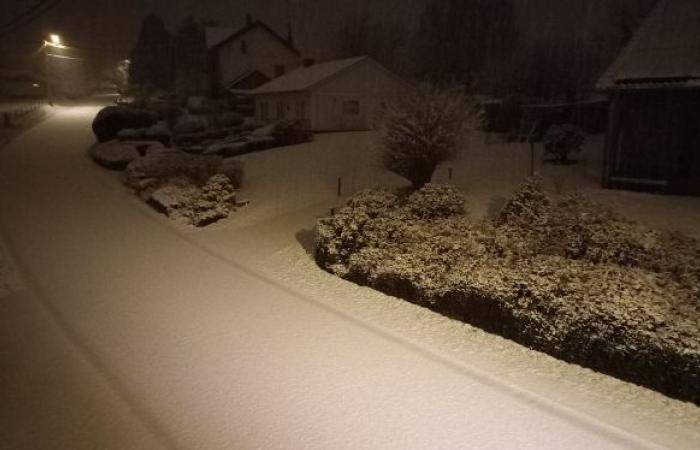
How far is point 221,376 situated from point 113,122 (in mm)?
24725

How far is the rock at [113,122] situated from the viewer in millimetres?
26672

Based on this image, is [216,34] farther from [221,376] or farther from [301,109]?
[221,376]

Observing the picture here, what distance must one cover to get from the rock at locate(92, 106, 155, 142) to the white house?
11.1m

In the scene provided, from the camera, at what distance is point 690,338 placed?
567 centimetres

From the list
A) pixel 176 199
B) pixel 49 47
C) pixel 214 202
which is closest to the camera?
pixel 214 202

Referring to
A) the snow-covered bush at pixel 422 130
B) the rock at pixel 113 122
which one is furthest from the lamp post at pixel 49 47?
the snow-covered bush at pixel 422 130

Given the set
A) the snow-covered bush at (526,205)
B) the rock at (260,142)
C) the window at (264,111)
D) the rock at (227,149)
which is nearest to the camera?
the snow-covered bush at (526,205)

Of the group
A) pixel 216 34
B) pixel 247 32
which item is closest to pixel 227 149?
pixel 247 32

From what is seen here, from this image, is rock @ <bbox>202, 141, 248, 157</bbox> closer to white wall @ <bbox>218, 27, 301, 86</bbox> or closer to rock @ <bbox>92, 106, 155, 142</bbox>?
rock @ <bbox>92, 106, 155, 142</bbox>

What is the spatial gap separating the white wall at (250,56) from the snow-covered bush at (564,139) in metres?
32.5

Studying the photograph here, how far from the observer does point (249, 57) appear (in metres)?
45.8

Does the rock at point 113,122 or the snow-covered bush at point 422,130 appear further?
the rock at point 113,122

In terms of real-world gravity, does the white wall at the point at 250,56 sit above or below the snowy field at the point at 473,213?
above

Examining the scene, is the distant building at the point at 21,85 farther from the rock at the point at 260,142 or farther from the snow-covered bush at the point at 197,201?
the snow-covered bush at the point at 197,201
